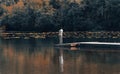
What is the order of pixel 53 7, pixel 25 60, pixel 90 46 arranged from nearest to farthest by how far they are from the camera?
1. pixel 25 60
2. pixel 90 46
3. pixel 53 7

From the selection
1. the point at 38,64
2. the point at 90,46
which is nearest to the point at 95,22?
the point at 90,46

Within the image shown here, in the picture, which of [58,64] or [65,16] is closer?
[58,64]

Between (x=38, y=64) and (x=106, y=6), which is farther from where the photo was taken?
(x=106, y=6)

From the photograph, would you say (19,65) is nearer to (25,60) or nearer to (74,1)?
(25,60)

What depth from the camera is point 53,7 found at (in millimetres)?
81938

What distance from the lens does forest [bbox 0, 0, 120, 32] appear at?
A: 70.1 m

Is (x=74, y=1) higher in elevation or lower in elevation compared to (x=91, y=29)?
higher

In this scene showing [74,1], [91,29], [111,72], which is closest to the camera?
[111,72]

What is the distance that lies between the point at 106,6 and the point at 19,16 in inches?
878

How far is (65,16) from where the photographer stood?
246 feet

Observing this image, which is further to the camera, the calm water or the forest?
the forest

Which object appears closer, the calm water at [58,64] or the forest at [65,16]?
the calm water at [58,64]

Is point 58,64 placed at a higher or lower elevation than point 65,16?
lower

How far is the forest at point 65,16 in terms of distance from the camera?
7006 cm
